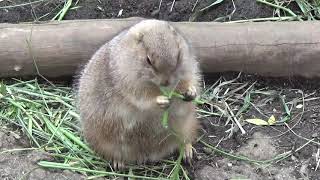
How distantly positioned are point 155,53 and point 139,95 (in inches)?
17.5

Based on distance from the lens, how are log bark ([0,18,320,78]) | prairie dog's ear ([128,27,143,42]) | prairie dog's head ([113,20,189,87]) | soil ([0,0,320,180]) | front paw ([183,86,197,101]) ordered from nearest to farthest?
prairie dog's head ([113,20,189,87]) → prairie dog's ear ([128,27,143,42]) → front paw ([183,86,197,101]) → soil ([0,0,320,180]) → log bark ([0,18,320,78])

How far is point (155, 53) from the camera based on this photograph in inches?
159

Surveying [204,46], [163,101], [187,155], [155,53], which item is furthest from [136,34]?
[204,46]

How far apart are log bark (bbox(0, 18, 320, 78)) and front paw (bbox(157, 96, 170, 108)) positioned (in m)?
1.12

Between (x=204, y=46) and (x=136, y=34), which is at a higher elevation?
(x=136, y=34)

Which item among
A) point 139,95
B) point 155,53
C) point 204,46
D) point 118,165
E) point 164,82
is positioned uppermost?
point 155,53

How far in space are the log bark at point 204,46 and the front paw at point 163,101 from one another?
112 cm

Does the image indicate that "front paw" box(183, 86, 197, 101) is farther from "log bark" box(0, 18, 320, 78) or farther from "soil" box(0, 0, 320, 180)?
"log bark" box(0, 18, 320, 78)

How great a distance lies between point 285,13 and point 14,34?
228 cm

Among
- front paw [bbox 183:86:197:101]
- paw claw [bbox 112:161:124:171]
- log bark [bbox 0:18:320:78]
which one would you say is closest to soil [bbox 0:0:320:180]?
log bark [bbox 0:18:320:78]

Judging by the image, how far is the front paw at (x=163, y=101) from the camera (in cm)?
432

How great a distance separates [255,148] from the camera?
495 cm

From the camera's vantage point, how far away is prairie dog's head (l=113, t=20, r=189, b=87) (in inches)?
159

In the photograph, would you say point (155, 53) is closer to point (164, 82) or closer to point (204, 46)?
point (164, 82)
